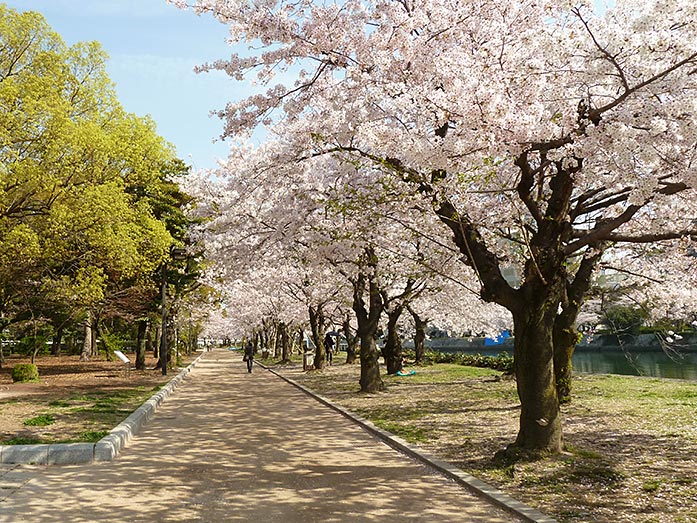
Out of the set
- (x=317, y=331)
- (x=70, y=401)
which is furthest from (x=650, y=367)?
(x=70, y=401)

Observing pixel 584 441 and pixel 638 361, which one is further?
pixel 638 361

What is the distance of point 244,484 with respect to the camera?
7.01 m

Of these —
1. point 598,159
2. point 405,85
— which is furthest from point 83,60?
point 598,159

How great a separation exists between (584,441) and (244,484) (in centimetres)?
552

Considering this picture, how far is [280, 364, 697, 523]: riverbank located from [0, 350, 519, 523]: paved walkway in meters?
0.75

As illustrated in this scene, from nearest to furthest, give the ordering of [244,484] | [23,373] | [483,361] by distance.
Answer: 1. [244,484]
2. [23,373]
3. [483,361]

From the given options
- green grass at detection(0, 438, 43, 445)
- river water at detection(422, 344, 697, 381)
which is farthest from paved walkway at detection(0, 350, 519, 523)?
river water at detection(422, 344, 697, 381)

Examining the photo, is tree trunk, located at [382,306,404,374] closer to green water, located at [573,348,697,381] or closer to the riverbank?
the riverbank

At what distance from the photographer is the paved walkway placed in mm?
5797

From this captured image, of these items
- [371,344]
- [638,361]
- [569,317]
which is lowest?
[638,361]

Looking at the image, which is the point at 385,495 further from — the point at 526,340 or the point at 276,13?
the point at 276,13

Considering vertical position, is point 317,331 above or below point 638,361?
above

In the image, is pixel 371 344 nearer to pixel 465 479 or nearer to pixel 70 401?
pixel 70 401

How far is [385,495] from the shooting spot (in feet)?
21.4
